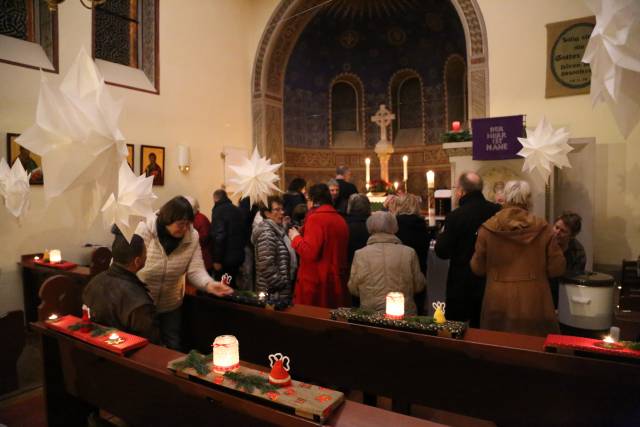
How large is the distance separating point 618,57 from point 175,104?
23.8 ft

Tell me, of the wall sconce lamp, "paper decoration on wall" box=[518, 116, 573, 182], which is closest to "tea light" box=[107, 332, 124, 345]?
"paper decoration on wall" box=[518, 116, 573, 182]

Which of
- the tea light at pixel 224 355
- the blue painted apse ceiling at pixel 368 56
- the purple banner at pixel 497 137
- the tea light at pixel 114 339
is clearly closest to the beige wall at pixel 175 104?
the blue painted apse ceiling at pixel 368 56

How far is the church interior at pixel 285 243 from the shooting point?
199 cm

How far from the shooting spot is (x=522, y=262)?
286 cm

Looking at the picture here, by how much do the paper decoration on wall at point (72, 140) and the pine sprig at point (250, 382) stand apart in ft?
3.29

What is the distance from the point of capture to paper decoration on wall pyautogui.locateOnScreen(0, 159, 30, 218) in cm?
443

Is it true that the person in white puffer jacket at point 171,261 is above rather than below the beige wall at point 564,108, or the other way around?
below

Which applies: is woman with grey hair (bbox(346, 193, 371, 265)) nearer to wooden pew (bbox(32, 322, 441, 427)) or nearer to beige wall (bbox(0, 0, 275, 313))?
wooden pew (bbox(32, 322, 441, 427))

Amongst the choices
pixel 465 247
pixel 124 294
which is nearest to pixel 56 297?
pixel 124 294

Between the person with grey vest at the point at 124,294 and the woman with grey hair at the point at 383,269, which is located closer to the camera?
the person with grey vest at the point at 124,294

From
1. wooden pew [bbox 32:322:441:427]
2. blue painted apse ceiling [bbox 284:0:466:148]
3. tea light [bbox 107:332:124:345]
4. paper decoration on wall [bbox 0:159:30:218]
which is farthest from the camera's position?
blue painted apse ceiling [bbox 284:0:466:148]

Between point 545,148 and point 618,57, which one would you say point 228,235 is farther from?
point 618,57

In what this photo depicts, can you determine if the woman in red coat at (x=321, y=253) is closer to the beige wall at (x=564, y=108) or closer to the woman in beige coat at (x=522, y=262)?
the woman in beige coat at (x=522, y=262)

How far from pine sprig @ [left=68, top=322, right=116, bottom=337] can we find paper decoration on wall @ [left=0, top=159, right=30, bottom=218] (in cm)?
257
